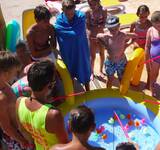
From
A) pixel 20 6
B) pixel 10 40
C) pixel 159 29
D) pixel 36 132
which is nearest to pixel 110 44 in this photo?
pixel 159 29

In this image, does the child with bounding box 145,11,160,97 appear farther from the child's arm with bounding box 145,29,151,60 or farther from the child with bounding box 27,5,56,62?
the child with bounding box 27,5,56,62

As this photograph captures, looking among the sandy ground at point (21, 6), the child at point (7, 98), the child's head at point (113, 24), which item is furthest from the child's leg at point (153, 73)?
the sandy ground at point (21, 6)

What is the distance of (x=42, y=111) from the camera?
9.67 ft

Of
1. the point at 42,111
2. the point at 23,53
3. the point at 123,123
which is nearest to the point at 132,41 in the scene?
the point at 123,123

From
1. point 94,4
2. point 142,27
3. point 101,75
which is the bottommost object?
point 101,75

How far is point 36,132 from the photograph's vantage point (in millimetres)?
3076

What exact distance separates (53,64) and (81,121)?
0.69m

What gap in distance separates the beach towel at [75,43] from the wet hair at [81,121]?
2.59 m

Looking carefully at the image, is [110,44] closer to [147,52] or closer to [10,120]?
[147,52]

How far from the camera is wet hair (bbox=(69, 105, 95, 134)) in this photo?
2.67 m

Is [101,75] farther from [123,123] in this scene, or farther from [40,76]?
[40,76]

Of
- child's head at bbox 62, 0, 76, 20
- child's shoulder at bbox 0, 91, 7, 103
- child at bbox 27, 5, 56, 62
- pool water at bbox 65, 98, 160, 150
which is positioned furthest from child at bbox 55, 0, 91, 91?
child's shoulder at bbox 0, 91, 7, 103

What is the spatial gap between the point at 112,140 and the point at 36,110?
7.27ft

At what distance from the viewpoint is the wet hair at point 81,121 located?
2.67 metres
